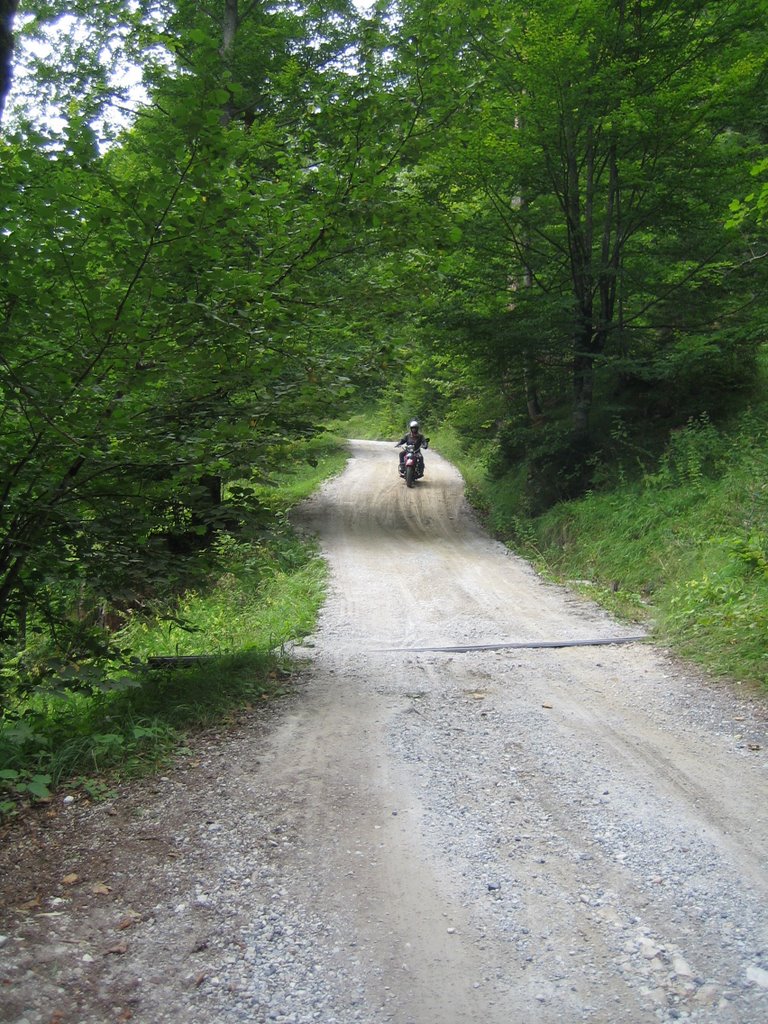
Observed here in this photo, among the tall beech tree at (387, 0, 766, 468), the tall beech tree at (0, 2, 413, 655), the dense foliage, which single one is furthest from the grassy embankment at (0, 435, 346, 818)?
the tall beech tree at (387, 0, 766, 468)

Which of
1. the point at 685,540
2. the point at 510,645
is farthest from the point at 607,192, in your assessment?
the point at 510,645

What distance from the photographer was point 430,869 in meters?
3.46

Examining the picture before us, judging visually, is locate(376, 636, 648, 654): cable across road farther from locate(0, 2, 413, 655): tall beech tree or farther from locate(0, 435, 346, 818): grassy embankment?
locate(0, 2, 413, 655): tall beech tree

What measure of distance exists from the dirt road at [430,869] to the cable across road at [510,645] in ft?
3.44

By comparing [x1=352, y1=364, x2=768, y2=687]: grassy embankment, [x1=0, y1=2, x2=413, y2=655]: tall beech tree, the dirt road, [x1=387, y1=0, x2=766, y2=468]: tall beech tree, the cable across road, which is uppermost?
[x1=387, y1=0, x2=766, y2=468]: tall beech tree

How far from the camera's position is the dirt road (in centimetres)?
265

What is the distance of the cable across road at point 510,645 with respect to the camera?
7.47 metres

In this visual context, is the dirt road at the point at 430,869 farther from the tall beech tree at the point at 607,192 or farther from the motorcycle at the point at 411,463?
the motorcycle at the point at 411,463

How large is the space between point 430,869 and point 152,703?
113 inches

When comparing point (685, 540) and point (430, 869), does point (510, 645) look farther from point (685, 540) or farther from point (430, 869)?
point (430, 869)

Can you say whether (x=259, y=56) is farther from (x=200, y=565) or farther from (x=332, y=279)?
(x=200, y=565)

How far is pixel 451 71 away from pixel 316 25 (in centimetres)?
844

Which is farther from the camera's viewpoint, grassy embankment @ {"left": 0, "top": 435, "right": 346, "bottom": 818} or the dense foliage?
grassy embankment @ {"left": 0, "top": 435, "right": 346, "bottom": 818}

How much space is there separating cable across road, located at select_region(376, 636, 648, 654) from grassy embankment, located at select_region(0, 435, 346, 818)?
50.7 inches
